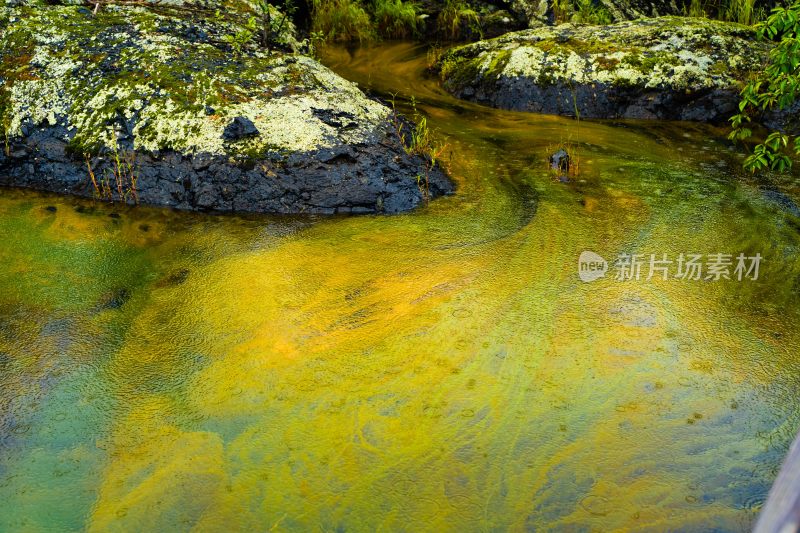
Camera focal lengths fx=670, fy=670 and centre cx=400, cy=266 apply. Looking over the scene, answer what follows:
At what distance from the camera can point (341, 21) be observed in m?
7.12

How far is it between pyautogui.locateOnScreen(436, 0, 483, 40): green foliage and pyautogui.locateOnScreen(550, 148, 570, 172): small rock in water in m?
3.54

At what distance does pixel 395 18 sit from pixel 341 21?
0.62m

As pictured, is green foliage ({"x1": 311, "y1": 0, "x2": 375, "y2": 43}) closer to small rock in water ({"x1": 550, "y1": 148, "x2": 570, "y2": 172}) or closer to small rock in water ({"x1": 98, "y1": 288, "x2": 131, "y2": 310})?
small rock in water ({"x1": 550, "y1": 148, "x2": 570, "y2": 172})

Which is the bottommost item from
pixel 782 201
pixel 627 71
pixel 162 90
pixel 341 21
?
pixel 782 201

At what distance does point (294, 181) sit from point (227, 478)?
1971 millimetres

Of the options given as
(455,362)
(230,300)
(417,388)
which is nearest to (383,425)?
(417,388)

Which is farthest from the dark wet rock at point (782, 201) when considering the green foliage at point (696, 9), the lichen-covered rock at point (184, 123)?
the green foliage at point (696, 9)

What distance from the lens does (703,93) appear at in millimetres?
4953

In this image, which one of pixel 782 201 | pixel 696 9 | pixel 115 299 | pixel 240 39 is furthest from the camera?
pixel 696 9

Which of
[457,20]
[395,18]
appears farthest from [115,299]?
[457,20]

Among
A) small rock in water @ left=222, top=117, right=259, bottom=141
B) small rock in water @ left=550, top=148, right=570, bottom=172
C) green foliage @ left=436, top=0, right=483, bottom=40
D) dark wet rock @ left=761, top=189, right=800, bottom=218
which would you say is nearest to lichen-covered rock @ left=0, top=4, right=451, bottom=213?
small rock in water @ left=222, top=117, right=259, bottom=141

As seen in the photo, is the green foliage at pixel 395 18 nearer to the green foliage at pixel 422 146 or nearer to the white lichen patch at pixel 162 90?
the white lichen patch at pixel 162 90

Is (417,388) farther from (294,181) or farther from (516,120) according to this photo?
(516,120)

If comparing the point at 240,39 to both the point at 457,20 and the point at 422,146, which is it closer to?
the point at 422,146
